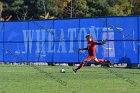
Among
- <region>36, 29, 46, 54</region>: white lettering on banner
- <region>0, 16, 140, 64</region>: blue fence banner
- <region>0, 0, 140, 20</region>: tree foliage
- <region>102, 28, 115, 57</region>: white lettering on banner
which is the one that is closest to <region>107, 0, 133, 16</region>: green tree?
<region>0, 0, 140, 20</region>: tree foliage

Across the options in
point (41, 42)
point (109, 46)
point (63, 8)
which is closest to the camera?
point (109, 46)

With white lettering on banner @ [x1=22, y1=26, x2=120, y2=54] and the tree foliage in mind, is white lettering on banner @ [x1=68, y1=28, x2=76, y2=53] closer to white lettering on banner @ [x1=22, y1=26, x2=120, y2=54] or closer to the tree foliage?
white lettering on banner @ [x1=22, y1=26, x2=120, y2=54]

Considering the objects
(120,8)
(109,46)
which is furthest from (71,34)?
(120,8)

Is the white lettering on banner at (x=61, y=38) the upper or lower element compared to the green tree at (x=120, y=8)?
lower

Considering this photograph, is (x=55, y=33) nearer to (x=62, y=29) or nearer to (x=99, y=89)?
(x=62, y=29)

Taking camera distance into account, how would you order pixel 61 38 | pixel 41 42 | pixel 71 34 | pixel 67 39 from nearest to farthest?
pixel 71 34, pixel 67 39, pixel 61 38, pixel 41 42

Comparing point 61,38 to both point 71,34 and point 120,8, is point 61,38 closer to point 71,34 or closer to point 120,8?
point 71,34

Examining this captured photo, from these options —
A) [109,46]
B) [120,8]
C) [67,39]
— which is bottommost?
[109,46]

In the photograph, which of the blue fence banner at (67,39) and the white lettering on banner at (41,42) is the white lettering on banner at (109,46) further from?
the white lettering on banner at (41,42)

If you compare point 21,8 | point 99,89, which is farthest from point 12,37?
point 21,8

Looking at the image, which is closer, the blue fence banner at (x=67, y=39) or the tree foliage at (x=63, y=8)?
the blue fence banner at (x=67, y=39)

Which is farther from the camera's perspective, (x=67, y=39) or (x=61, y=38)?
(x=61, y=38)

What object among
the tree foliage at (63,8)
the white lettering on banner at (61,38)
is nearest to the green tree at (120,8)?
the tree foliage at (63,8)

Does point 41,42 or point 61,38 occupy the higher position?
point 61,38
